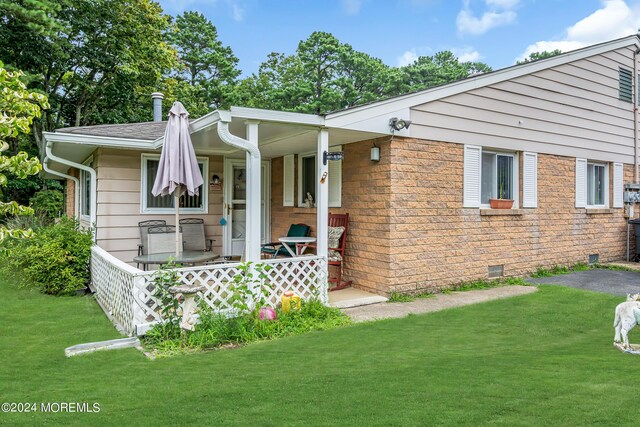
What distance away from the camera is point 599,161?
388 inches

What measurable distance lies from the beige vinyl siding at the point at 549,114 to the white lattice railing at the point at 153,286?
277 cm

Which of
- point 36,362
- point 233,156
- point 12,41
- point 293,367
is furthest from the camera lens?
point 12,41

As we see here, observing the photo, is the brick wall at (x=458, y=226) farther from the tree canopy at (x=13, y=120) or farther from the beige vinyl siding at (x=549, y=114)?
the tree canopy at (x=13, y=120)

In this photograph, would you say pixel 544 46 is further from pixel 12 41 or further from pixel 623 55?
pixel 12 41

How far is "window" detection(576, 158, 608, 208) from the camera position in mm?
9289

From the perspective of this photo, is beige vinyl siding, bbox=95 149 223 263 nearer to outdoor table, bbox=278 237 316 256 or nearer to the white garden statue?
outdoor table, bbox=278 237 316 256

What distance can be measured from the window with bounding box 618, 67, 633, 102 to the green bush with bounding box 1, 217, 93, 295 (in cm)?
1176

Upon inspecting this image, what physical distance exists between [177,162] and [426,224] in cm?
380

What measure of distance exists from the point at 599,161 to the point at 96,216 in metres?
10.4

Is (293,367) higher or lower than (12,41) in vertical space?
lower

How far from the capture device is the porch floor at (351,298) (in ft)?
20.1

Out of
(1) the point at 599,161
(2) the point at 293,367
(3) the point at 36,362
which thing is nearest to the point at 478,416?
(2) the point at 293,367

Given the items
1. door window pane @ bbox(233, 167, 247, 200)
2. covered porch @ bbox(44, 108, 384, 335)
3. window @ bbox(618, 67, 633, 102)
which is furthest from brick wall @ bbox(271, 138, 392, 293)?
window @ bbox(618, 67, 633, 102)

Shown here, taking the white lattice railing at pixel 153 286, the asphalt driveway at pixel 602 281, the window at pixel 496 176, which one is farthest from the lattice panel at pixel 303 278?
the asphalt driveway at pixel 602 281
